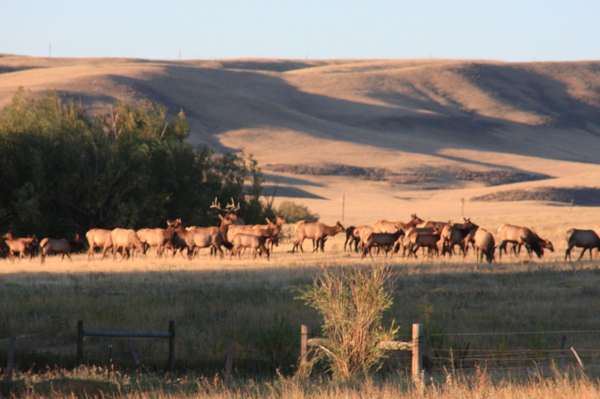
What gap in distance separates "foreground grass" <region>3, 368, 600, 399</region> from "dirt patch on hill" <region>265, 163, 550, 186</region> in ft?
343

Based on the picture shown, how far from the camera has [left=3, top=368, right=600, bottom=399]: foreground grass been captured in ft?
47.5

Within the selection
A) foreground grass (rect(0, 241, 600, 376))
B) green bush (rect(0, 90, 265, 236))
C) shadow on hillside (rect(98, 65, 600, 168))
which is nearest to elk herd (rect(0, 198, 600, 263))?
foreground grass (rect(0, 241, 600, 376))

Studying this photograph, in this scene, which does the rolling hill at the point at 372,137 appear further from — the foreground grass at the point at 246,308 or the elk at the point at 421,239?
the foreground grass at the point at 246,308

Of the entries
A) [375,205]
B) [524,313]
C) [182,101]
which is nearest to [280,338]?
[524,313]

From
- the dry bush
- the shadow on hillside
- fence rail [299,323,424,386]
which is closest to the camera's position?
fence rail [299,323,424,386]

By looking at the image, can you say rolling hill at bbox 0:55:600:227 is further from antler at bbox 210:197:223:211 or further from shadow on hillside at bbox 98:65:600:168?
antler at bbox 210:197:223:211

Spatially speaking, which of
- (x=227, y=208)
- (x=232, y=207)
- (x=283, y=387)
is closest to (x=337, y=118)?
(x=227, y=208)

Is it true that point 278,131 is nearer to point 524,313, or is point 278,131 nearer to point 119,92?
point 119,92

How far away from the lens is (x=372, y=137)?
15738 centimetres

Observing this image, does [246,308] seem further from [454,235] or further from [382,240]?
[454,235]

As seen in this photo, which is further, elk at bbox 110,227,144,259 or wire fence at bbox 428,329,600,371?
elk at bbox 110,227,144,259

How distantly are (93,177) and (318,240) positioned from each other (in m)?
12.8

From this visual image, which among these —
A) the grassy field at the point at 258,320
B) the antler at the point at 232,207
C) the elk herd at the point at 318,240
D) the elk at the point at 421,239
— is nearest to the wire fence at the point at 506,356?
the grassy field at the point at 258,320

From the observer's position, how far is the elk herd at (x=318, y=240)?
40312mm
